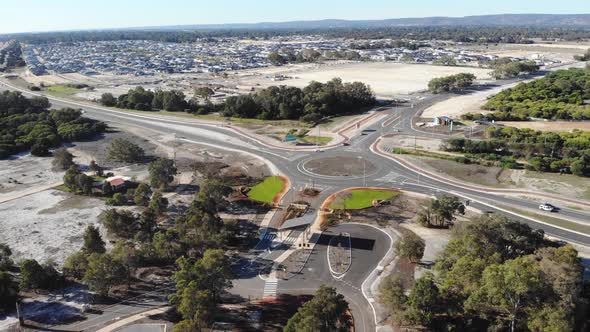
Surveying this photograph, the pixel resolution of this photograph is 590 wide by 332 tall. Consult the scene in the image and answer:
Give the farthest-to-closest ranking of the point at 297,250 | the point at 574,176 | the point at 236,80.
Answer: the point at 236,80 → the point at 574,176 → the point at 297,250

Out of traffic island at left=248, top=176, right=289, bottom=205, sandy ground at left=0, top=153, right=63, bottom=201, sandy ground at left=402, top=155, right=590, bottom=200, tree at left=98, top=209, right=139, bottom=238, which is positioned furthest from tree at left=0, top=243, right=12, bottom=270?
sandy ground at left=402, top=155, right=590, bottom=200

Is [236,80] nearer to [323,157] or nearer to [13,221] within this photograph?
[323,157]

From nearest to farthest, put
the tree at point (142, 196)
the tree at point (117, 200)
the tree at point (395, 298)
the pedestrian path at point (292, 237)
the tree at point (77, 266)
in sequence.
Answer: the tree at point (395, 298) < the tree at point (77, 266) < the pedestrian path at point (292, 237) < the tree at point (142, 196) < the tree at point (117, 200)

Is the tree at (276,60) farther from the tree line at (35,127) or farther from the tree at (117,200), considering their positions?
the tree at (117,200)

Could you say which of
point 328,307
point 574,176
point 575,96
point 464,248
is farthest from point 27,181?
point 575,96

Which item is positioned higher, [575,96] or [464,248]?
[575,96]

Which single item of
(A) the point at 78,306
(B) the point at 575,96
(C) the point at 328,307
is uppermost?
(B) the point at 575,96

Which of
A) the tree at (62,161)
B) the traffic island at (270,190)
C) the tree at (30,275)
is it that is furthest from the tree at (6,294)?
the tree at (62,161)
